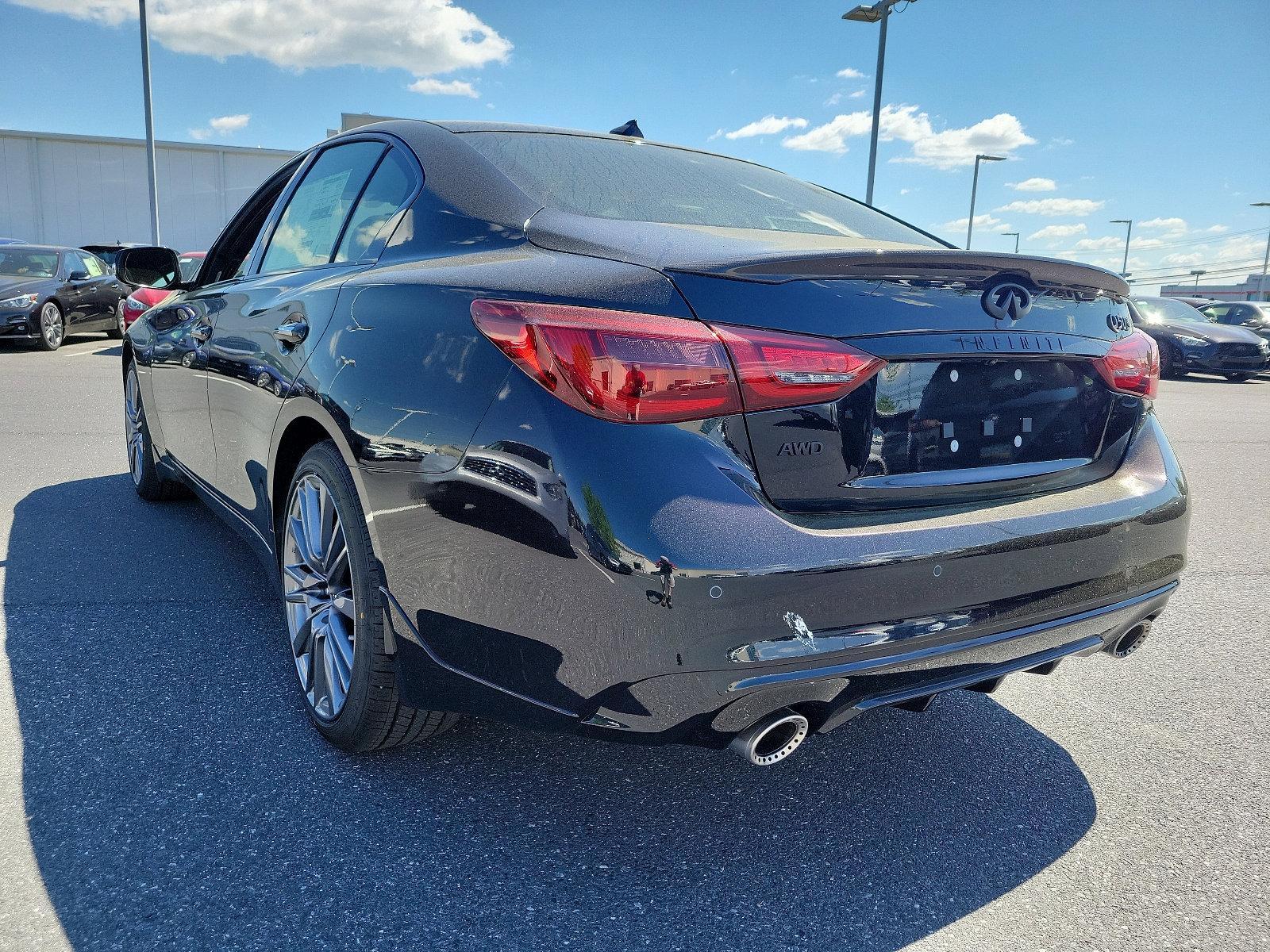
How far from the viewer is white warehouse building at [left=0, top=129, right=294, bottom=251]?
3334cm

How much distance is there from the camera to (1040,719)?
2.80m

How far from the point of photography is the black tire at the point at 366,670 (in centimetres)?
219

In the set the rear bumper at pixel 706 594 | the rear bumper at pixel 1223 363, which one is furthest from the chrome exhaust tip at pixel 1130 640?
the rear bumper at pixel 1223 363

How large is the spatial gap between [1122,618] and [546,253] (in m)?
1.46

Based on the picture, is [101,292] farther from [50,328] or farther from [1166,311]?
[1166,311]

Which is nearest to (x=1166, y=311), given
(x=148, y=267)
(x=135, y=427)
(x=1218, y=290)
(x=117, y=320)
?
(x=117, y=320)

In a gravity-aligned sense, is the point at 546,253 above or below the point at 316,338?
above

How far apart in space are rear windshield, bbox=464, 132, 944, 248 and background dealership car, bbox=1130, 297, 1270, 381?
16822mm

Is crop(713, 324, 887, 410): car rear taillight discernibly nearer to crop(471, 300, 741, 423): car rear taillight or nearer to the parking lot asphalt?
crop(471, 300, 741, 423): car rear taillight

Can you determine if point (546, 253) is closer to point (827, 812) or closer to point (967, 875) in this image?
point (827, 812)

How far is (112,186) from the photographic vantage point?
113 ft

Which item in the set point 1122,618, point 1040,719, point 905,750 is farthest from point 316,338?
point 1040,719

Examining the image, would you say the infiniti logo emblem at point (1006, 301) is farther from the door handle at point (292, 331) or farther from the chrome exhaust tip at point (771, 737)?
the door handle at point (292, 331)

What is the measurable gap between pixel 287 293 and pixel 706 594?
172cm
